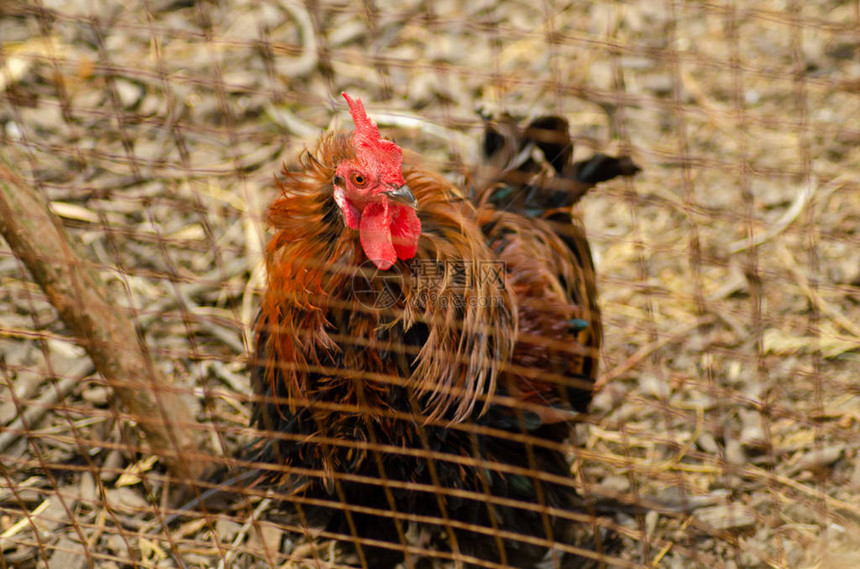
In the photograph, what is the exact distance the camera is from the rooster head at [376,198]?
1.80 m

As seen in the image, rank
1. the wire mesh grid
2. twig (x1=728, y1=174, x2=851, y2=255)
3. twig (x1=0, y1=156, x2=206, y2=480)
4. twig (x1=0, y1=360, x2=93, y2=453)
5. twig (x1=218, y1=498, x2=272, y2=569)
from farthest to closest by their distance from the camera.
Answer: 1. twig (x1=728, y1=174, x2=851, y2=255)
2. twig (x1=0, y1=360, x2=93, y2=453)
3. twig (x1=218, y1=498, x2=272, y2=569)
4. twig (x1=0, y1=156, x2=206, y2=480)
5. the wire mesh grid

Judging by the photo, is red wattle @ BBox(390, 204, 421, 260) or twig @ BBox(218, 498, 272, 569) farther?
twig @ BBox(218, 498, 272, 569)

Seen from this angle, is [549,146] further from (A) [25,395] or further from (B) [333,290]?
(A) [25,395]

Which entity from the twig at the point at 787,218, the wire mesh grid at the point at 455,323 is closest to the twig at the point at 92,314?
the wire mesh grid at the point at 455,323

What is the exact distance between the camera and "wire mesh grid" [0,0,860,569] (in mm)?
1959

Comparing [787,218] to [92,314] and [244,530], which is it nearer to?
[244,530]

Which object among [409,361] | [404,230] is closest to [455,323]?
[409,361]

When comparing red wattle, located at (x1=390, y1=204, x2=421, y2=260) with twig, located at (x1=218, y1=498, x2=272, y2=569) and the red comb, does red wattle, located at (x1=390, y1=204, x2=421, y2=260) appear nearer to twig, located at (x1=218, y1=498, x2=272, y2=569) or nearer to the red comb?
the red comb

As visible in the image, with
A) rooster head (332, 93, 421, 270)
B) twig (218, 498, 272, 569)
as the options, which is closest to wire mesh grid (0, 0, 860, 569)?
twig (218, 498, 272, 569)

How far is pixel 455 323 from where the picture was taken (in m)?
1.96

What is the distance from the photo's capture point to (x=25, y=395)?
110 inches

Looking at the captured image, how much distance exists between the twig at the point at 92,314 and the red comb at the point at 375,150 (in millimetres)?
794

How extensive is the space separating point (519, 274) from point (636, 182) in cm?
164

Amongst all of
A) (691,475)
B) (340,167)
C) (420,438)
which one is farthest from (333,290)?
(691,475)
